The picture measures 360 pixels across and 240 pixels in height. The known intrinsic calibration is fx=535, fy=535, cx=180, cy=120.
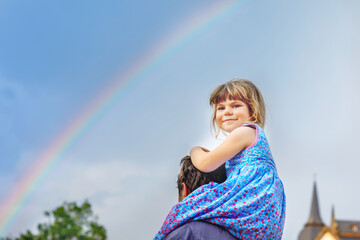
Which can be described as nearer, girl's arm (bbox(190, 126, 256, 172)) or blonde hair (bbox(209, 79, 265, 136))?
girl's arm (bbox(190, 126, 256, 172))

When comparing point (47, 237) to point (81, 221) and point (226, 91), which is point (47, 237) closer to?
point (81, 221)

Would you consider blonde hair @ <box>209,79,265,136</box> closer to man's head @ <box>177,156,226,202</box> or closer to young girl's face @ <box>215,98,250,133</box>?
young girl's face @ <box>215,98,250,133</box>

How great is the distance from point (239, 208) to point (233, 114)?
28.3 inches

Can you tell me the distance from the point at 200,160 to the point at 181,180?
8.0 inches

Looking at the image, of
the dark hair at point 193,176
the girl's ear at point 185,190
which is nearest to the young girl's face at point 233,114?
the dark hair at point 193,176

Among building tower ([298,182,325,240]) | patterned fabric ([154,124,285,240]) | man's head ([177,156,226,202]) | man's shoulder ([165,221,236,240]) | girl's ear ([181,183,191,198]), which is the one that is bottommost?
man's shoulder ([165,221,236,240])

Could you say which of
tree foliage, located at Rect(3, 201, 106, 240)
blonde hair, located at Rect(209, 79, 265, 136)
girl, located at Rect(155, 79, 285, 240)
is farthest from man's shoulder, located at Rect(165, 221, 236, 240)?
tree foliage, located at Rect(3, 201, 106, 240)

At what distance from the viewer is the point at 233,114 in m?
3.65

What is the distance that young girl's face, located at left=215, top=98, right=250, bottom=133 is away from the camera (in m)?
3.64

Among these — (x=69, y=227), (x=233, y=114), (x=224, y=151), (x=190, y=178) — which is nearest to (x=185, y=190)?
(x=190, y=178)

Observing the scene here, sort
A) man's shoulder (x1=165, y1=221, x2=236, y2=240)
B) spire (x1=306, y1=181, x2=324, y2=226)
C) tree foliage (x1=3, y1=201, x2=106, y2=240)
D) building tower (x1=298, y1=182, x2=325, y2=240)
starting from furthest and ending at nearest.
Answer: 1. spire (x1=306, y1=181, x2=324, y2=226)
2. building tower (x1=298, y1=182, x2=325, y2=240)
3. tree foliage (x1=3, y1=201, x2=106, y2=240)
4. man's shoulder (x1=165, y1=221, x2=236, y2=240)

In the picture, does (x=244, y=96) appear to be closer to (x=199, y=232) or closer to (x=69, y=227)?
→ (x=199, y=232)

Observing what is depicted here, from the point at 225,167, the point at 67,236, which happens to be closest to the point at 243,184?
the point at 225,167

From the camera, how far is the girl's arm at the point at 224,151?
133 inches
